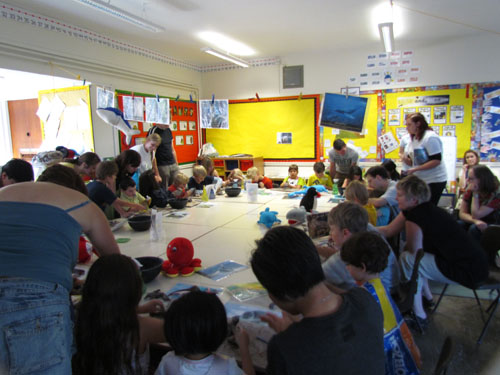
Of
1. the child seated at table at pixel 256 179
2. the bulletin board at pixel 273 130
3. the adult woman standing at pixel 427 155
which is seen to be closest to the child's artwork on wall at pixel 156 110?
the child seated at table at pixel 256 179

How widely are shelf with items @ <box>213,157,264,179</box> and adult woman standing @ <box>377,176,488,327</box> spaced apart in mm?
4471

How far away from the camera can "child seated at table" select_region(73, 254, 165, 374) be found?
1.15 m

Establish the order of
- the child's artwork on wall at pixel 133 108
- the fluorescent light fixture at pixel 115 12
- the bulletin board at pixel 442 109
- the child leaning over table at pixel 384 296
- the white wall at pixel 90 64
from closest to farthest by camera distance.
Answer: the child leaning over table at pixel 384 296, the fluorescent light fixture at pixel 115 12, the white wall at pixel 90 64, the child's artwork on wall at pixel 133 108, the bulletin board at pixel 442 109

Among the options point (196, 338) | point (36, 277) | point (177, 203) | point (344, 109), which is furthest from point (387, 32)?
point (36, 277)

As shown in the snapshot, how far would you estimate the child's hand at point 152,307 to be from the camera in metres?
1.40

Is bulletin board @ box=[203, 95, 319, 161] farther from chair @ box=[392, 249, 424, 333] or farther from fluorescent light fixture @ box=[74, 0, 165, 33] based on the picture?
Answer: chair @ box=[392, 249, 424, 333]

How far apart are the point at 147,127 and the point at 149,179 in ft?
7.69

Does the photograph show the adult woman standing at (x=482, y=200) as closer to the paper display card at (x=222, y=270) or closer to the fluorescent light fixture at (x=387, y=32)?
the fluorescent light fixture at (x=387, y=32)

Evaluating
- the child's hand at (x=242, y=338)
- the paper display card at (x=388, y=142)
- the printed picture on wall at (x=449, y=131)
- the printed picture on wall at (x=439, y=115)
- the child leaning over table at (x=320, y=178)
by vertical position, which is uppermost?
the printed picture on wall at (x=439, y=115)

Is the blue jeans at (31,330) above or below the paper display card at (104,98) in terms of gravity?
below

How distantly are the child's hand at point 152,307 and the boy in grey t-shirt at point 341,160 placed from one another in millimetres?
3687

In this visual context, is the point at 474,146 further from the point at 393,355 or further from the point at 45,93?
the point at 45,93

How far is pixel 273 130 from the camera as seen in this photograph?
270 inches

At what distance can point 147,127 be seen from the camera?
5.89 m
